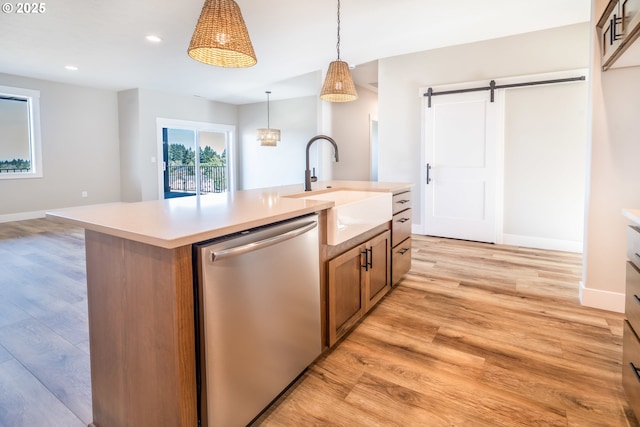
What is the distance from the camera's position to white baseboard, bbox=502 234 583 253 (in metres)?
4.25

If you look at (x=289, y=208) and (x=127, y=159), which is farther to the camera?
(x=127, y=159)

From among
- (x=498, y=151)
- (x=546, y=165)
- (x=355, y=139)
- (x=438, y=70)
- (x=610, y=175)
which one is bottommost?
(x=610, y=175)

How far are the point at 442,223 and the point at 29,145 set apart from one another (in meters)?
7.55

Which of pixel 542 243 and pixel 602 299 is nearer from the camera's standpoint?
pixel 602 299

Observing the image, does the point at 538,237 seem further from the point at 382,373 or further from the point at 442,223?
the point at 382,373

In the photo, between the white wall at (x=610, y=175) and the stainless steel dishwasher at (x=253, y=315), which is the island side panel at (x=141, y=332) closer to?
the stainless steel dishwasher at (x=253, y=315)

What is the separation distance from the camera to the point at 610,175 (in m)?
2.53

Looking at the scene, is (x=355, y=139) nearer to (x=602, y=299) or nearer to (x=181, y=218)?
(x=602, y=299)

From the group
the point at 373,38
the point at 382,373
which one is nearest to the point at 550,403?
the point at 382,373

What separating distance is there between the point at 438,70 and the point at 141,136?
5941mm

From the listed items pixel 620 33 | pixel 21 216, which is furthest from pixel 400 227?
pixel 21 216

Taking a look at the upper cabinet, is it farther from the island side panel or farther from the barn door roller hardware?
the island side panel

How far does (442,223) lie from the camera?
5.11 meters

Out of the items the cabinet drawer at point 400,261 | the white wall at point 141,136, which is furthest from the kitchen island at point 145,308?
the white wall at point 141,136
